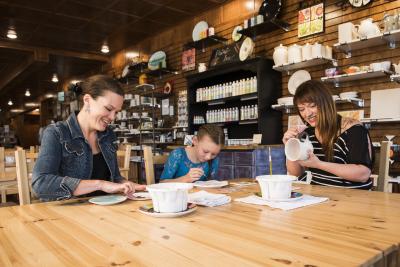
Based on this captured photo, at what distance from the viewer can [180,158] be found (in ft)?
7.63

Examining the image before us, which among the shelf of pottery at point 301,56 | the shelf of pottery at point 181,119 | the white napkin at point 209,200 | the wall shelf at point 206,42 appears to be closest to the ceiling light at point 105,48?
the shelf of pottery at point 181,119

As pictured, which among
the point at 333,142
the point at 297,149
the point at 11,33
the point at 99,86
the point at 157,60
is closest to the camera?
the point at 297,149

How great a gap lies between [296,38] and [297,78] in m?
0.62

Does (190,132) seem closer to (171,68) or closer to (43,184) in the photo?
(171,68)

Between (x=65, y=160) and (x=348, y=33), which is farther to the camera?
(x=348, y=33)

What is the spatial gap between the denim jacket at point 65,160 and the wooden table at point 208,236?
0.16 metres

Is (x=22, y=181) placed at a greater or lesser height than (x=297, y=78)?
lesser

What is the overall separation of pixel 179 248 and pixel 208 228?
18 centimetres

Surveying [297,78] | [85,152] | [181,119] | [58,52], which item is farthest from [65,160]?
[58,52]

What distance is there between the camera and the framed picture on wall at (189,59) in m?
6.84

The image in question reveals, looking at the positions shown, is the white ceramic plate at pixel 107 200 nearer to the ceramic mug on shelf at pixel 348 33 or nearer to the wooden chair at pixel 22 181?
the wooden chair at pixel 22 181

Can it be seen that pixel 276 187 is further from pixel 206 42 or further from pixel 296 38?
pixel 206 42

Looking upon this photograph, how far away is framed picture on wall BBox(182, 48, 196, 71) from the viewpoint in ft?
22.5

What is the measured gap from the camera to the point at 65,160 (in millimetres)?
1628
